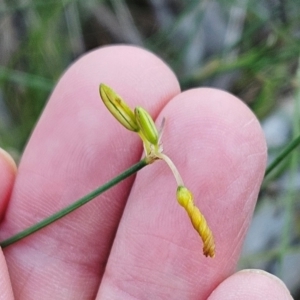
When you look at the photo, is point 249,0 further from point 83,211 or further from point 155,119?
point 83,211

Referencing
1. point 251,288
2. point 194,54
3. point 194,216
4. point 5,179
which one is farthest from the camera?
point 194,54

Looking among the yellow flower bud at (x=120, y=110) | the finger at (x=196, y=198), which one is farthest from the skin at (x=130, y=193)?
the yellow flower bud at (x=120, y=110)

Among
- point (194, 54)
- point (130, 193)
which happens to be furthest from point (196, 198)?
point (194, 54)

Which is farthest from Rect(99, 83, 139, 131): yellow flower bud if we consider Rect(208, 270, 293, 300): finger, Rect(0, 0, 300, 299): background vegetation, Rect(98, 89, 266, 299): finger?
Rect(0, 0, 300, 299): background vegetation

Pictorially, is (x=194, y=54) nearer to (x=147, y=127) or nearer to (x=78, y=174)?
(x=78, y=174)

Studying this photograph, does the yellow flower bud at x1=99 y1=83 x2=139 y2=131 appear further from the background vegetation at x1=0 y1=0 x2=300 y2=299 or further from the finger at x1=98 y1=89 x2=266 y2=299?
the background vegetation at x1=0 y1=0 x2=300 y2=299

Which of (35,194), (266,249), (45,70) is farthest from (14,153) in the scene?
(266,249)

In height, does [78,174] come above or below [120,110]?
A: below

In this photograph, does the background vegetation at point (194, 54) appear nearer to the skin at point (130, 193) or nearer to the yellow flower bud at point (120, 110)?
the skin at point (130, 193)
